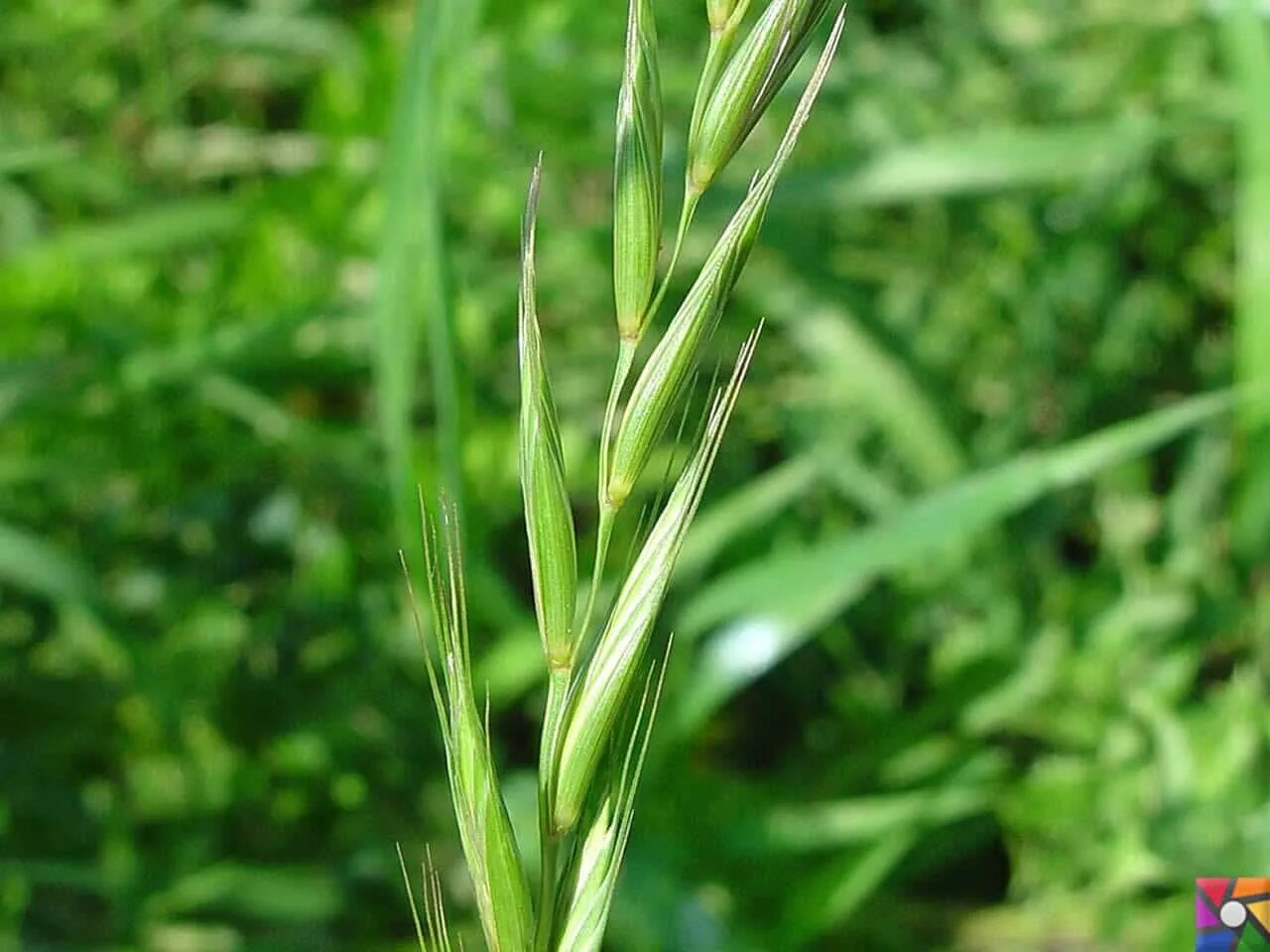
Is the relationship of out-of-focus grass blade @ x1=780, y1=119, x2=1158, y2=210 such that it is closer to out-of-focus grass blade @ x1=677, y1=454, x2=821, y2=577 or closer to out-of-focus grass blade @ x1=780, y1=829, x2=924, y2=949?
out-of-focus grass blade @ x1=677, y1=454, x2=821, y2=577

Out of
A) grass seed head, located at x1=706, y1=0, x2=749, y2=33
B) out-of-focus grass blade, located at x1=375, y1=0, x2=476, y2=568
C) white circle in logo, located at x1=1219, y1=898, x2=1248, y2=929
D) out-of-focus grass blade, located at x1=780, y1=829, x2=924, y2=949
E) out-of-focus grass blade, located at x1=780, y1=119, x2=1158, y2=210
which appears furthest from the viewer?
out-of-focus grass blade, located at x1=780, y1=119, x2=1158, y2=210

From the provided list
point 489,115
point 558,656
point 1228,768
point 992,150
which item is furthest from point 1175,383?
point 558,656

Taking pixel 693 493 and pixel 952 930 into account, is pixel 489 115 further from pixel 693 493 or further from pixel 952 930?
pixel 693 493

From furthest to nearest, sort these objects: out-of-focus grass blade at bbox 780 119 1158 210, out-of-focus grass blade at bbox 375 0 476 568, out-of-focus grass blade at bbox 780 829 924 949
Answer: out-of-focus grass blade at bbox 780 119 1158 210
out-of-focus grass blade at bbox 780 829 924 949
out-of-focus grass blade at bbox 375 0 476 568

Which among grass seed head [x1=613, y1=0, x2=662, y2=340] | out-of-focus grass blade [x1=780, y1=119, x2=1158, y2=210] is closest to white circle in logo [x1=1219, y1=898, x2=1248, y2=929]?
grass seed head [x1=613, y1=0, x2=662, y2=340]

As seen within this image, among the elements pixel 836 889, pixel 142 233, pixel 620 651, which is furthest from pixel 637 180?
pixel 142 233

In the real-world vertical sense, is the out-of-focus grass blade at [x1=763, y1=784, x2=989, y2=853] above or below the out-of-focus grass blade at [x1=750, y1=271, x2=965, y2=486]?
below

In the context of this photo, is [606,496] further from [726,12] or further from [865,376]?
[865,376]
